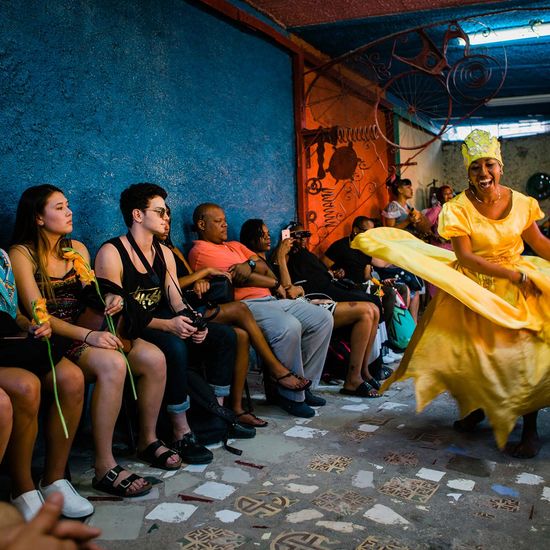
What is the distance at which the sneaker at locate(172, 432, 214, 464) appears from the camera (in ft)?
10.8

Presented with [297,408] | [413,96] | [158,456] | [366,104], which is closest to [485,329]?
[297,408]

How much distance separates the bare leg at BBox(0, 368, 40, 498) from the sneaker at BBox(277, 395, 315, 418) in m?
1.97

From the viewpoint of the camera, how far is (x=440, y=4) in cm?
597

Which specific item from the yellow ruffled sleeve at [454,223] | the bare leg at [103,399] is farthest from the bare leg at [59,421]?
the yellow ruffled sleeve at [454,223]

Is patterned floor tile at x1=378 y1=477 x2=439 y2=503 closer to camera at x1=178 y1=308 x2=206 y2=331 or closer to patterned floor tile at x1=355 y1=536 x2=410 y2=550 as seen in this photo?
patterned floor tile at x1=355 y1=536 x2=410 y2=550

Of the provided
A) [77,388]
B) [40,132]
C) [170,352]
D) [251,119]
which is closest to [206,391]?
[170,352]

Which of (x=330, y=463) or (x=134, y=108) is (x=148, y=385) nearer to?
(x=330, y=463)

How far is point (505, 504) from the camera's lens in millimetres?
2699

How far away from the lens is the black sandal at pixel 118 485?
2.82 meters

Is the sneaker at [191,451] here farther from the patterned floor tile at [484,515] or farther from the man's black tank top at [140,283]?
the patterned floor tile at [484,515]

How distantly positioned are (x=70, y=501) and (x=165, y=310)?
1358mm

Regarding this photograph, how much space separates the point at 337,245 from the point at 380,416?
2.67m

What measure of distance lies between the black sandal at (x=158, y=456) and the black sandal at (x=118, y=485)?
0.26 m

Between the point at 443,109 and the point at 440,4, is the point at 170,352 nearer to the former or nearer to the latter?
the point at 440,4
